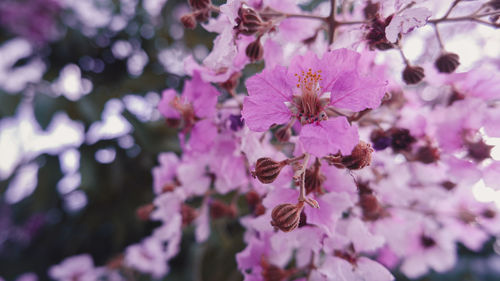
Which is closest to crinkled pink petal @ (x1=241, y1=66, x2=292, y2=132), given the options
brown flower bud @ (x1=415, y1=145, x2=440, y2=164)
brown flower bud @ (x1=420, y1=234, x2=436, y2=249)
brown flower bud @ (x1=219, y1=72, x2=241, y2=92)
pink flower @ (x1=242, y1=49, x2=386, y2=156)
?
pink flower @ (x1=242, y1=49, x2=386, y2=156)

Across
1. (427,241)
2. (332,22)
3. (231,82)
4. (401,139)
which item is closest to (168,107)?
(231,82)

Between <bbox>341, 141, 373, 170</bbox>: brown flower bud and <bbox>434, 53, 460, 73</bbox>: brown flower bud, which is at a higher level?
<bbox>434, 53, 460, 73</bbox>: brown flower bud

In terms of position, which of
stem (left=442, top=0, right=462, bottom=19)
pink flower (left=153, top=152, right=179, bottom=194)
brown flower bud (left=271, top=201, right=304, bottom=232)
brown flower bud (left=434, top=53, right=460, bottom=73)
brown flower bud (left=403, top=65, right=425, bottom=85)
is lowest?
brown flower bud (left=271, top=201, right=304, bottom=232)

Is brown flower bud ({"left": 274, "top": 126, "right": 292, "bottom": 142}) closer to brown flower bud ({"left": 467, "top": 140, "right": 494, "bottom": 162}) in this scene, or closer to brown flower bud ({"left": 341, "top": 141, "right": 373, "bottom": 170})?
brown flower bud ({"left": 341, "top": 141, "right": 373, "bottom": 170})

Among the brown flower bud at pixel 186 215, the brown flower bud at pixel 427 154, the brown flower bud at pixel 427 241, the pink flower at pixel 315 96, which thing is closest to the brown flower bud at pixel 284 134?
the pink flower at pixel 315 96

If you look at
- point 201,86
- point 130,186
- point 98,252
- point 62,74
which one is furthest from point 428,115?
point 62,74
